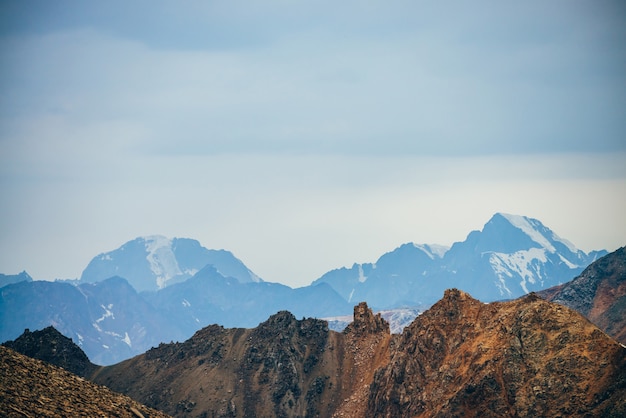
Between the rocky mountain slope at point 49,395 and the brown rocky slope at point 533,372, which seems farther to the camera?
the brown rocky slope at point 533,372

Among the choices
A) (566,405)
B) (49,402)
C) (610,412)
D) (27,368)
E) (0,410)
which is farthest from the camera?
(566,405)

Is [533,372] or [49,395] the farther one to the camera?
[533,372]

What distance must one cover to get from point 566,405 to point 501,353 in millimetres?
21436

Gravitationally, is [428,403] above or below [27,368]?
below

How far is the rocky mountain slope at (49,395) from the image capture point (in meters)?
78.4

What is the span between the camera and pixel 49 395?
83438 millimetres

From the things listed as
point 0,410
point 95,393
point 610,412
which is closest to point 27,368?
point 95,393

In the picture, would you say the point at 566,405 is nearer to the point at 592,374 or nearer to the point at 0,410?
the point at 592,374

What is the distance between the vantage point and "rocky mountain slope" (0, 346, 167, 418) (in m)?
78.4

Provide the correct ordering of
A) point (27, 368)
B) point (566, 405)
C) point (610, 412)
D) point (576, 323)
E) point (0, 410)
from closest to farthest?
point (0, 410)
point (27, 368)
point (610, 412)
point (566, 405)
point (576, 323)

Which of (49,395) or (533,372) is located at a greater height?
(49,395)

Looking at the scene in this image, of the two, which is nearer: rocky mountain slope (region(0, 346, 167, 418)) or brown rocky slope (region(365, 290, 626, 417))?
rocky mountain slope (region(0, 346, 167, 418))

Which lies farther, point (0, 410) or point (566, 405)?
point (566, 405)

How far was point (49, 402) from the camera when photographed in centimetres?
8150
